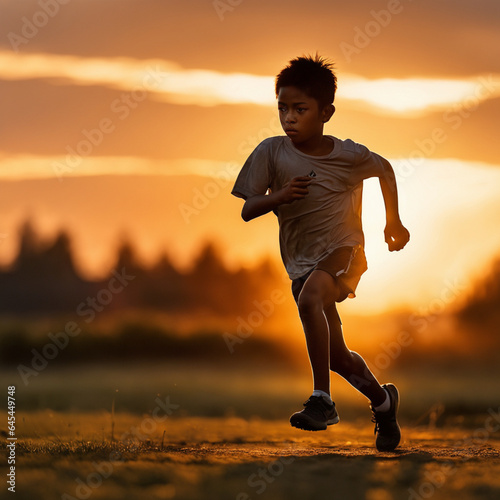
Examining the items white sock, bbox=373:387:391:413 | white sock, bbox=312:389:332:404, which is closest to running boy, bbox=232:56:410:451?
white sock, bbox=312:389:332:404

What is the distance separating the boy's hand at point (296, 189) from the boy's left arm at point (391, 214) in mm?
1077

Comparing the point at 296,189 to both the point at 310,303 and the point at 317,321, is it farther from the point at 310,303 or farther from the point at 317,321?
the point at 317,321

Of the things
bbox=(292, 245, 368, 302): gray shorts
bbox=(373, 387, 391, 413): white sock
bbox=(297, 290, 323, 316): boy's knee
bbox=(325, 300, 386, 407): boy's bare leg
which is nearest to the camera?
bbox=(297, 290, 323, 316): boy's knee

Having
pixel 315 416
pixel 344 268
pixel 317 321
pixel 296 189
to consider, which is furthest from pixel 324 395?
pixel 296 189

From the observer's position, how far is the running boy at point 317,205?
6.09m

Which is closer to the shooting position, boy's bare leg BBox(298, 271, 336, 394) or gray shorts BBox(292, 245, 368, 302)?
boy's bare leg BBox(298, 271, 336, 394)

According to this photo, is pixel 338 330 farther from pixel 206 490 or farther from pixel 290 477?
pixel 206 490

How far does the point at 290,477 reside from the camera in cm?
543

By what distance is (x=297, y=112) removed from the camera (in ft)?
20.0

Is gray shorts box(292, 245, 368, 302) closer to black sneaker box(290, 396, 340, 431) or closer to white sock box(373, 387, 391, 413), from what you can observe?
black sneaker box(290, 396, 340, 431)

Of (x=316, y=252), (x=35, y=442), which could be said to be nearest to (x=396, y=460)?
(x=316, y=252)

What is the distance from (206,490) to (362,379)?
7.16 ft

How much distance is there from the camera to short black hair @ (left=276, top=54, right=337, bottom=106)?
6121mm

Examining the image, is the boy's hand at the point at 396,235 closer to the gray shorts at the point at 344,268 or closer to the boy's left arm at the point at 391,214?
the boy's left arm at the point at 391,214
